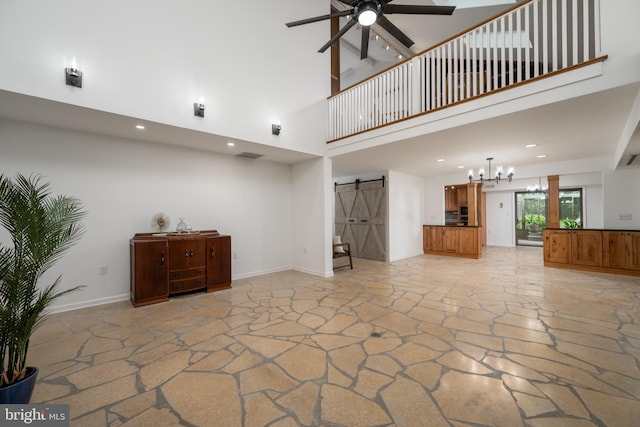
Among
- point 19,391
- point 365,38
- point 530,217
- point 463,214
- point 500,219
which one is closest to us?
point 19,391

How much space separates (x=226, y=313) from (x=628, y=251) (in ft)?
26.6

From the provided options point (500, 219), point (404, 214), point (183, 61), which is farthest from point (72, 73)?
point (500, 219)

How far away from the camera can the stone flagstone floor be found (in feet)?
6.02

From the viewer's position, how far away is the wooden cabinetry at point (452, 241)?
25.6 feet

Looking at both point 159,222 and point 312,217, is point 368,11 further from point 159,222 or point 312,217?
point 159,222

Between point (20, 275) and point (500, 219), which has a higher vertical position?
point (500, 219)

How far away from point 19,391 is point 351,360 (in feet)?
7.61

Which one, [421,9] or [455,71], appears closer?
[421,9]

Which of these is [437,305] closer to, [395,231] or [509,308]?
[509,308]

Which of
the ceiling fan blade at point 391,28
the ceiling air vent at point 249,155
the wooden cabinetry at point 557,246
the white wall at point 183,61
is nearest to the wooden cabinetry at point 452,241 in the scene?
the wooden cabinetry at point 557,246

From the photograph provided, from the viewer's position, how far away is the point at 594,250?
599 centimetres

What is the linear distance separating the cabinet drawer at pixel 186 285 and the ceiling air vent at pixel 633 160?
8178mm

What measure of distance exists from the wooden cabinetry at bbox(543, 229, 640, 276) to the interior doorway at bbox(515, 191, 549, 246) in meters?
4.22

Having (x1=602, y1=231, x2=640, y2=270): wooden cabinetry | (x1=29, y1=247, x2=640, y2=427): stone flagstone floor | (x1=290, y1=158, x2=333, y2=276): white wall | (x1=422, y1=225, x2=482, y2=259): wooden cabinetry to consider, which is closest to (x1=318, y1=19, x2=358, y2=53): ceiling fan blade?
(x1=290, y1=158, x2=333, y2=276): white wall
